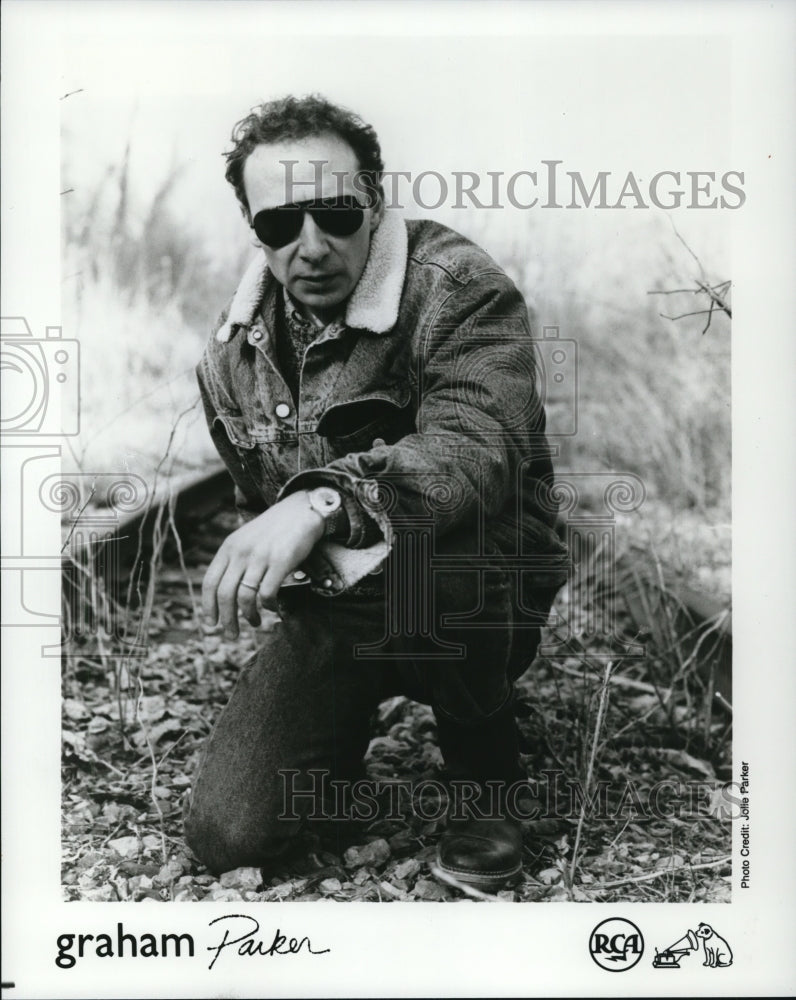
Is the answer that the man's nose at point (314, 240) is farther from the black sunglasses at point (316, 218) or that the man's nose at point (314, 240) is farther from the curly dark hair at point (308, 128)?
the curly dark hair at point (308, 128)

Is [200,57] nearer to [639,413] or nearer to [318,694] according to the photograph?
[639,413]

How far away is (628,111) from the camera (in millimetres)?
3047

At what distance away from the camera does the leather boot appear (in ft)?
9.75

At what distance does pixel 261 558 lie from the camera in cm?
271

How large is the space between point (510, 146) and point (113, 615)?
1.73 metres

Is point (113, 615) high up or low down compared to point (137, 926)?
up

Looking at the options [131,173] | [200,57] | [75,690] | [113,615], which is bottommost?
[75,690]

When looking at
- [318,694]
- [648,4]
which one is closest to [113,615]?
[318,694]

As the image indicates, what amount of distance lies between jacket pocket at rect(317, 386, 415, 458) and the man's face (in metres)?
0.26

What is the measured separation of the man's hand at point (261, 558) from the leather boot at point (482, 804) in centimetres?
65

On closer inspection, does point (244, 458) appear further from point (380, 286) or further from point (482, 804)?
point (482, 804)

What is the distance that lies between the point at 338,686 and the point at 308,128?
4.85ft
